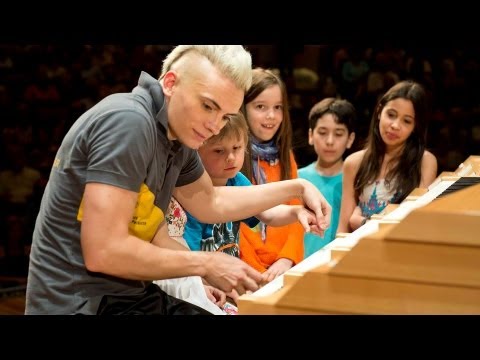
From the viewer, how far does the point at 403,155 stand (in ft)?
11.2


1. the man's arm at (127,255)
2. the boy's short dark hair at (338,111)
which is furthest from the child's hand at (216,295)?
the boy's short dark hair at (338,111)

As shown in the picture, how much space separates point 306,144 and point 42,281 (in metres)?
3.39

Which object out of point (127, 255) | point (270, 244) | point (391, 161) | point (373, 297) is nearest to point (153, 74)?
point (391, 161)

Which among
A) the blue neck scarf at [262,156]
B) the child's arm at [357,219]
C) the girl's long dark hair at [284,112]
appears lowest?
the child's arm at [357,219]

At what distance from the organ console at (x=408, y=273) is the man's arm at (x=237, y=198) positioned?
77 cm

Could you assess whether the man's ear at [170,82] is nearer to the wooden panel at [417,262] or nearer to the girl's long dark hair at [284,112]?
the wooden panel at [417,262]

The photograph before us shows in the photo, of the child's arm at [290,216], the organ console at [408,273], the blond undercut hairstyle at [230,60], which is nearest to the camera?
the organ console at [408,273]

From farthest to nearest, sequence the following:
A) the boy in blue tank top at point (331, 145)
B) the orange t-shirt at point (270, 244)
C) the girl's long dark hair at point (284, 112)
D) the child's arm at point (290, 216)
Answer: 1. the boy in blue tank top at point (331, 145)
2. the girl's long dark hair at point (284, 112)
3. the orange t-shirt at point (270, 244)
4. the child's arm at point (290, 216)

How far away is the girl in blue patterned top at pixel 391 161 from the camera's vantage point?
336cm

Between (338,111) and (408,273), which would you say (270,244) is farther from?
(408,273)

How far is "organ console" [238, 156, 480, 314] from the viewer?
4.41ft

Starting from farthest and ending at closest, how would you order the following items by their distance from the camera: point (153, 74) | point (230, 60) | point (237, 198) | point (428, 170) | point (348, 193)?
point (153, 74)
point (348, 193)
point (428, 170)
point (237, 198)
point (230, 60)

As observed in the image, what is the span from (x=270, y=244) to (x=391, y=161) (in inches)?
29.3
